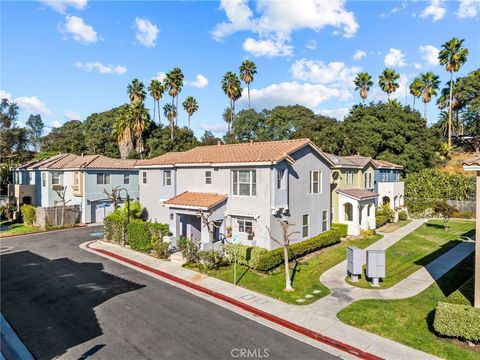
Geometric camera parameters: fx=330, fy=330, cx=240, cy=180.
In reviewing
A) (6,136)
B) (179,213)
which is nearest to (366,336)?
(179,213)

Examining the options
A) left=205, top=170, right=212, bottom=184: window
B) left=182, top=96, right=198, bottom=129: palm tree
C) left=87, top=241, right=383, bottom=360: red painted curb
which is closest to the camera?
left=87, top=241, right=383, bottom=360: red painted curb

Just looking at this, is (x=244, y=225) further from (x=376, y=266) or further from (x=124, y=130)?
(x=124, y=130)

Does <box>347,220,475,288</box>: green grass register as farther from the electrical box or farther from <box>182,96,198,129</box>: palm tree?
<box>182,96,198,129</box>: palm tree

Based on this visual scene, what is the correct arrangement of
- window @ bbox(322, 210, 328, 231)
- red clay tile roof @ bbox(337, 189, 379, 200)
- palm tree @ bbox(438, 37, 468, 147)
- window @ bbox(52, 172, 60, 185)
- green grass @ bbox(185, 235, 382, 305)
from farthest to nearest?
palm tree @ bbox(438, 37, 468, 147), window @ bbox(52, 172, 60, 185), red clay tile roof @ bbox(337, 189, 379, 200), window @ bbox(322, 210, 328, 231), green grass @ bbox(185, 235, 382, 305)

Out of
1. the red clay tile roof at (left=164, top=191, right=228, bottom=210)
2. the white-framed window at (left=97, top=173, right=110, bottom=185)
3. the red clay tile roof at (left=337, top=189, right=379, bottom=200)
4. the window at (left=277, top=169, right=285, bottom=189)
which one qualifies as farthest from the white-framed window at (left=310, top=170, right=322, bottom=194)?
the white-framed window at (left=97, top=173, right=110, bottom=185)


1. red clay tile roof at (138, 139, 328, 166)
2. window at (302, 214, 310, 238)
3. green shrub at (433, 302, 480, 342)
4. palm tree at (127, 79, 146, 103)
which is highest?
palm tree at (127, 79, 146, 103)

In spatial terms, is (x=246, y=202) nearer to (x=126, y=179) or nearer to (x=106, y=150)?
(x=126, y=179)

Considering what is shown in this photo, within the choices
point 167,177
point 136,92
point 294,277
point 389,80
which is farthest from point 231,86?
point 294,277
